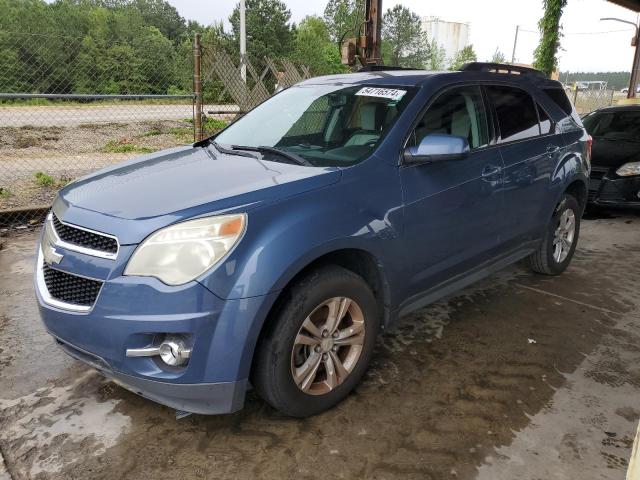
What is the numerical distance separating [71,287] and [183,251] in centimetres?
62

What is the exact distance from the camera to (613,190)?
265 inches

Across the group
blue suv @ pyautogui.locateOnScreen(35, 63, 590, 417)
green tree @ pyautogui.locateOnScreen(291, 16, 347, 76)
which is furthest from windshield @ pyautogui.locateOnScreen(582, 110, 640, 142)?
green tree @ pyautogui.locateOnScreen(291, 16, 347, 76)

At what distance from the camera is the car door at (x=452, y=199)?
116 inches

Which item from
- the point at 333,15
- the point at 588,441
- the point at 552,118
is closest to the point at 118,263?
the point at 588,441

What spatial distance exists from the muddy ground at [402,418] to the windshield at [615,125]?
4.53 m

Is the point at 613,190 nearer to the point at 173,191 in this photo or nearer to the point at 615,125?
the point at 615,125

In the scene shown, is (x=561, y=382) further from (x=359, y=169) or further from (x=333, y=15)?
(x=333, y=15)

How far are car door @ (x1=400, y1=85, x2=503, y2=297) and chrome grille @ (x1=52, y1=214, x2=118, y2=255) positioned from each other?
4.93 feet

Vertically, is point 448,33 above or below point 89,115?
above

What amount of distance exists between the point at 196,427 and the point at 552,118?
3568 millimetres

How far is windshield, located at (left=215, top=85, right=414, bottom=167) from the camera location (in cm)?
297

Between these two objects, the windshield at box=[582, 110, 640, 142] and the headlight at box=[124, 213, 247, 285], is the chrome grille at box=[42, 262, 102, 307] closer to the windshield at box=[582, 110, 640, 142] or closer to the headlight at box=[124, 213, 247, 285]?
the headlight at box=[124, 213, 247, 285]

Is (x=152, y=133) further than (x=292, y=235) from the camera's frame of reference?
Yes

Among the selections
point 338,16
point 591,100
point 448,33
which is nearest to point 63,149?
point 591,100
